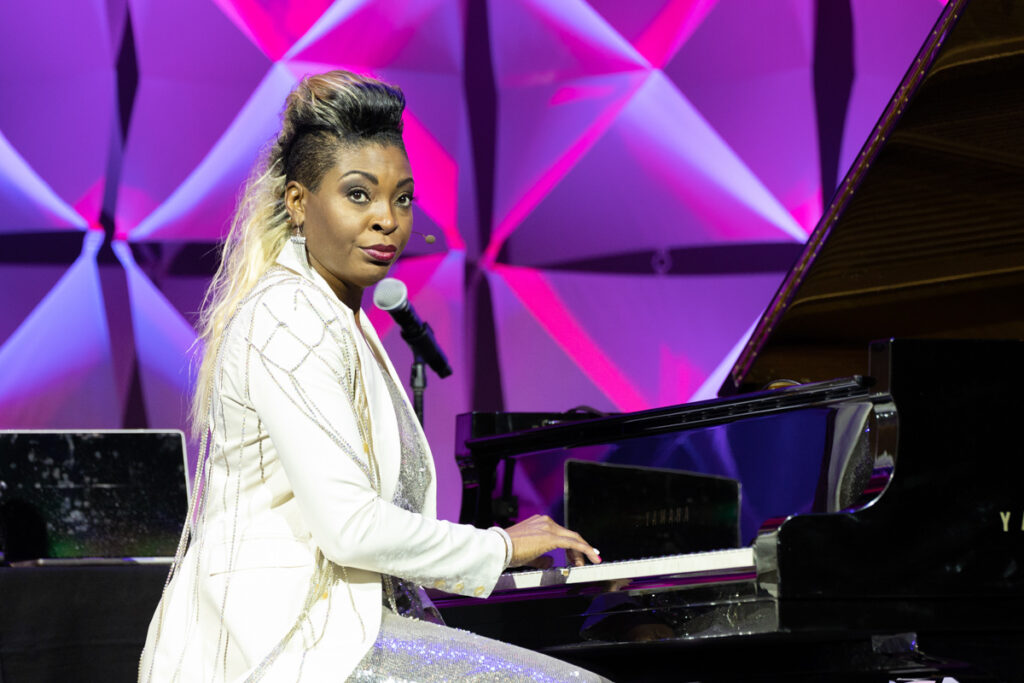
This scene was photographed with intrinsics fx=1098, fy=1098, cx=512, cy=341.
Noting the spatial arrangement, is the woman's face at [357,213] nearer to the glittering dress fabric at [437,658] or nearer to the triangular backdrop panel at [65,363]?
the glittering dress fabric at [437,658]

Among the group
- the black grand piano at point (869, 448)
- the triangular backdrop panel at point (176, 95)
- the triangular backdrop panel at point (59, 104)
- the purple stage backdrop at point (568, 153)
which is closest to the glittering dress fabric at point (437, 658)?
the black grand piano at point (869, 448)

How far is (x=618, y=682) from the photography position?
2453mm

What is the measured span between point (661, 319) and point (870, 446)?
3364 mm

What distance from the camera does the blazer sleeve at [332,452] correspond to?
143cm

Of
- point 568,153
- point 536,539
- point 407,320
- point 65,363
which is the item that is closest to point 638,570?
point 536,539

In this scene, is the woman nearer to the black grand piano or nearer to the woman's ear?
the woman's ear

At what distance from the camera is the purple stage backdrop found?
5.09 metres

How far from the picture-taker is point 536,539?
1.67 m

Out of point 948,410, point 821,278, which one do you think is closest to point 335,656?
point 948,410

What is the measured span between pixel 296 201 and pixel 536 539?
631 millimetres

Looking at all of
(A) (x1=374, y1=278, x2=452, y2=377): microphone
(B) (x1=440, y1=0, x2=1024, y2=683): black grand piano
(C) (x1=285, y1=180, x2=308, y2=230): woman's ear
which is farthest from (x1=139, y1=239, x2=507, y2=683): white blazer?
(A) (x1=374, y1=278, x2=452, y2=377): microphone

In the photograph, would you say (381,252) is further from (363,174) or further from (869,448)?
(869,448)

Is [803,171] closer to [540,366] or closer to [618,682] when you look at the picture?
[540,366]

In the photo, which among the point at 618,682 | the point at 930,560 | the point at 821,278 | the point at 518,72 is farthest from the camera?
the point at 518,72
